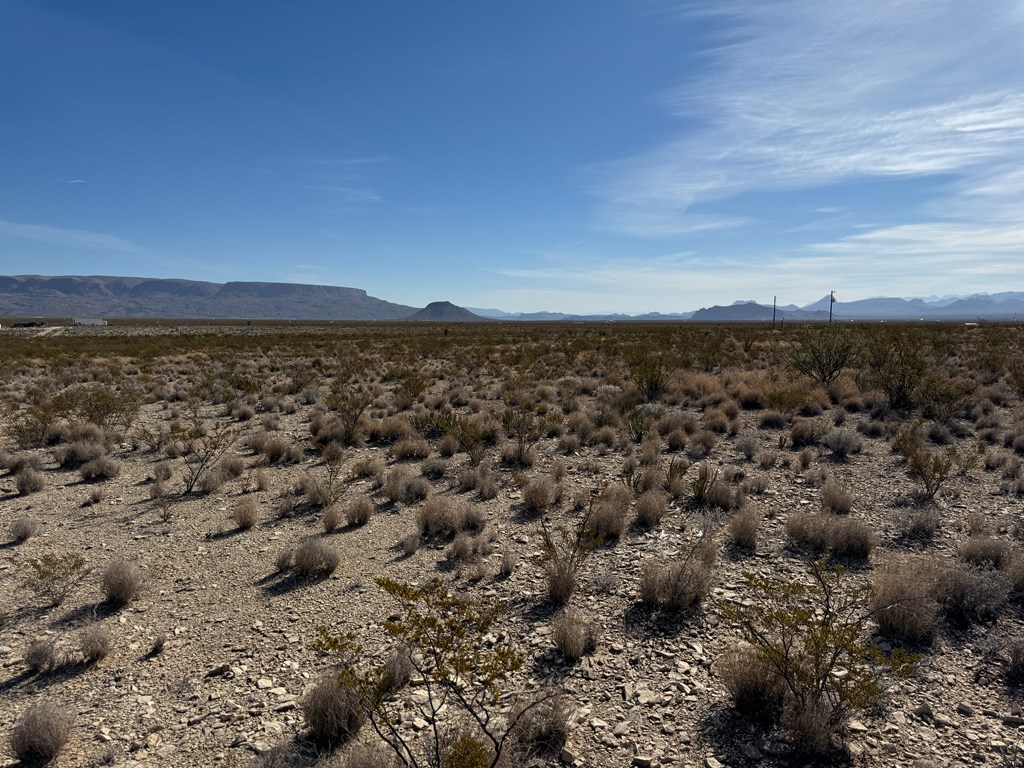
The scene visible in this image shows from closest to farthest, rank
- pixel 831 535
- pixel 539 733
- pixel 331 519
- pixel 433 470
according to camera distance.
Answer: pixel 539 733 < pixel 831 535 < pixel 331 519 < pixel 433 470

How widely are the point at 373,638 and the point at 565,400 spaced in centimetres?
1232

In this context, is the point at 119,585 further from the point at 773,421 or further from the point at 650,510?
the point at 773,421

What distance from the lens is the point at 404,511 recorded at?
8.49 meters

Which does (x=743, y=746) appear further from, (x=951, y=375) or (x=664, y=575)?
(x=951, y=375)

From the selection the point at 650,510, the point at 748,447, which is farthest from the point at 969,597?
the point at 748,447

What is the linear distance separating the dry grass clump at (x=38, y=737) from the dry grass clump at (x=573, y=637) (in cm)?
373

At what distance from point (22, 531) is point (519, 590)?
270 inches

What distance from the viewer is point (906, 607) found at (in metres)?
4.81

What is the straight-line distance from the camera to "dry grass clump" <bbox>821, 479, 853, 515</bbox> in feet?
25.4

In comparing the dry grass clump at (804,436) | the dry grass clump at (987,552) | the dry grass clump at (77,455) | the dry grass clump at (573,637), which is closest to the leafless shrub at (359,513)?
the dry grass clump at (573,637)

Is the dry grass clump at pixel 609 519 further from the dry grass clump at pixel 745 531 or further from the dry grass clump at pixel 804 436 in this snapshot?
the dry grass clump at pixel 804 436

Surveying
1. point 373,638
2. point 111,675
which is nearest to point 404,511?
point 373,638

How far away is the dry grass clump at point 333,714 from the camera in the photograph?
3798 mm

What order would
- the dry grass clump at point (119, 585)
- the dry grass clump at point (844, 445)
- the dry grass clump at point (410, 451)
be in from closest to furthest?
the dry grass clump at point (119, 585) < the dry grass clump at point (844, 445) < the dry grass clump at point (410, 451)
